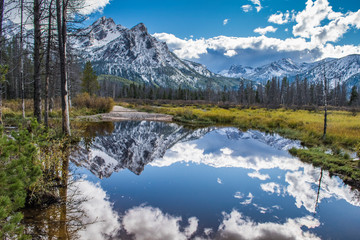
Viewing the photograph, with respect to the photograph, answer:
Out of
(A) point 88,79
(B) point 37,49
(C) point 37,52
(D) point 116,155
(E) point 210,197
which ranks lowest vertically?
(E) point 210,197

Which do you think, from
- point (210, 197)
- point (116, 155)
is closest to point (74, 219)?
point (210, 197)

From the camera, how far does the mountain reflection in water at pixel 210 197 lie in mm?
5223

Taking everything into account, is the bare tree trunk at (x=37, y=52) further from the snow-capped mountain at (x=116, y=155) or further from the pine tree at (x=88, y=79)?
the pine tree at (x=88, y=79)

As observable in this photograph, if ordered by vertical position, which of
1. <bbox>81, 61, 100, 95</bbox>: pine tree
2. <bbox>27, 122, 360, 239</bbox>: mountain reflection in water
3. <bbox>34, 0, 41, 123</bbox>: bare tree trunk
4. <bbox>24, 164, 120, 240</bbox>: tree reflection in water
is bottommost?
<bbox>27, 122, 360, 239</bbox>: mountain reflection in water

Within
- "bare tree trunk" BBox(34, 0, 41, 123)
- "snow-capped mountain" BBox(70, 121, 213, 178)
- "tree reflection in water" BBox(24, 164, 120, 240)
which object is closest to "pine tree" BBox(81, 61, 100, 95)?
"snow-capped mountain" BBox(70, 121, 213, 178)

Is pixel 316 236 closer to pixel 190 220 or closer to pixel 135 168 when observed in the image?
pixel 190 220

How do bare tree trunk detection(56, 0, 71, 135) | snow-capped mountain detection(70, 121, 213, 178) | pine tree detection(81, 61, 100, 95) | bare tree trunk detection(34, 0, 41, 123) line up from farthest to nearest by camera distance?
1. pine tree detection(81, 61, 100, 95)
2. bare tree trunk detection(56, 0, 71, 135)
3. snow-capped mountain detection(70, 121, 213, 178)
4. bare tree trunk detection(34, 0, 41, 123)

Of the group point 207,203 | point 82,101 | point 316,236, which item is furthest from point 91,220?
point 82,101

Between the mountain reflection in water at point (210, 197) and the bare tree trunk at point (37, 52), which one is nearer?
the mountain reflection in water at point (210, 197)

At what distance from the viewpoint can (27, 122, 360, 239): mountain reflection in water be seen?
5223 millimetres

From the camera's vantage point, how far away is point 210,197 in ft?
23.5

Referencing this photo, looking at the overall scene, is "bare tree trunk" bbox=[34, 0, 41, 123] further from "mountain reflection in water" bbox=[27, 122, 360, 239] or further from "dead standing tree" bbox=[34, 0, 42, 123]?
"mountain reflection in water" bbox=[27, 122, 360, 239]

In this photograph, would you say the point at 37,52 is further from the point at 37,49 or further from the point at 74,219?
the point at 74,219

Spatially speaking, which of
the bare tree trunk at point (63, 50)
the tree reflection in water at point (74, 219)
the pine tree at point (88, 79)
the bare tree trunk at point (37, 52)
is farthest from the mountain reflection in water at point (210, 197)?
the pine tree at point (88, 79)
